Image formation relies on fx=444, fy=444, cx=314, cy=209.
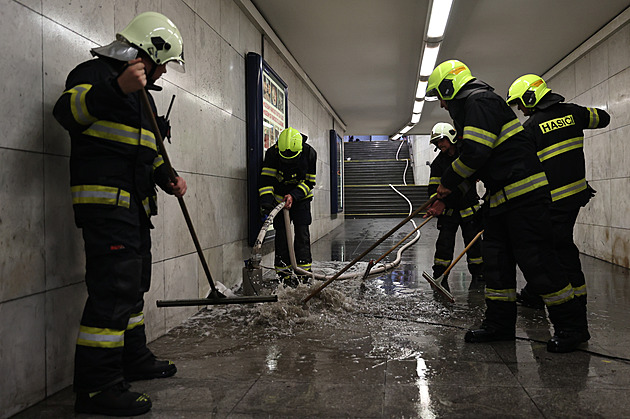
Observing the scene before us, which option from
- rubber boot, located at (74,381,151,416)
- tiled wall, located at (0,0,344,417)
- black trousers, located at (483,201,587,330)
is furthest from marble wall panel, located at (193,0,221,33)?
rubber boot, located at (74,381,151,416)

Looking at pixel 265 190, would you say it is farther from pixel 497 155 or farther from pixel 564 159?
pixel 564 159

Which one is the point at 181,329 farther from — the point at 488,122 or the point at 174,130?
the point at 488,122

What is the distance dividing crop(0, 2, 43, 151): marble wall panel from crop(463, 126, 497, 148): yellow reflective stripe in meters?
2.38

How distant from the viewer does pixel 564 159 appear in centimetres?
336

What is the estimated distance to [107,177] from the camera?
2016 mm

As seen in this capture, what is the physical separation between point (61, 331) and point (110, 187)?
811 millimetres

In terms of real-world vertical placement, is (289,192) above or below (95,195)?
above

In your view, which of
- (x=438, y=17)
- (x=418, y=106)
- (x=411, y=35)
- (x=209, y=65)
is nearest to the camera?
(x=209, y=65)

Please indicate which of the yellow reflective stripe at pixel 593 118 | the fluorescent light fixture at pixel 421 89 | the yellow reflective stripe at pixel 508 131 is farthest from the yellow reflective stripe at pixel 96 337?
the fluorescent light fixture at pixel 421 89

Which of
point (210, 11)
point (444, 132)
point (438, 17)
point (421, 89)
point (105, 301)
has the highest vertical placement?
point (421, 89)

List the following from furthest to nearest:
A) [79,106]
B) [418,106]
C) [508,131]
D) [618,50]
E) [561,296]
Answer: [418,106], [618,50], [508,131], [561,296], [79,106]

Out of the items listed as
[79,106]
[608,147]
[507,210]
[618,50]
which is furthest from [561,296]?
[618,50]

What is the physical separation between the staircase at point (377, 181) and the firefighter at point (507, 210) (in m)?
14.7

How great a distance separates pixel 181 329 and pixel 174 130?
4.96 feet
